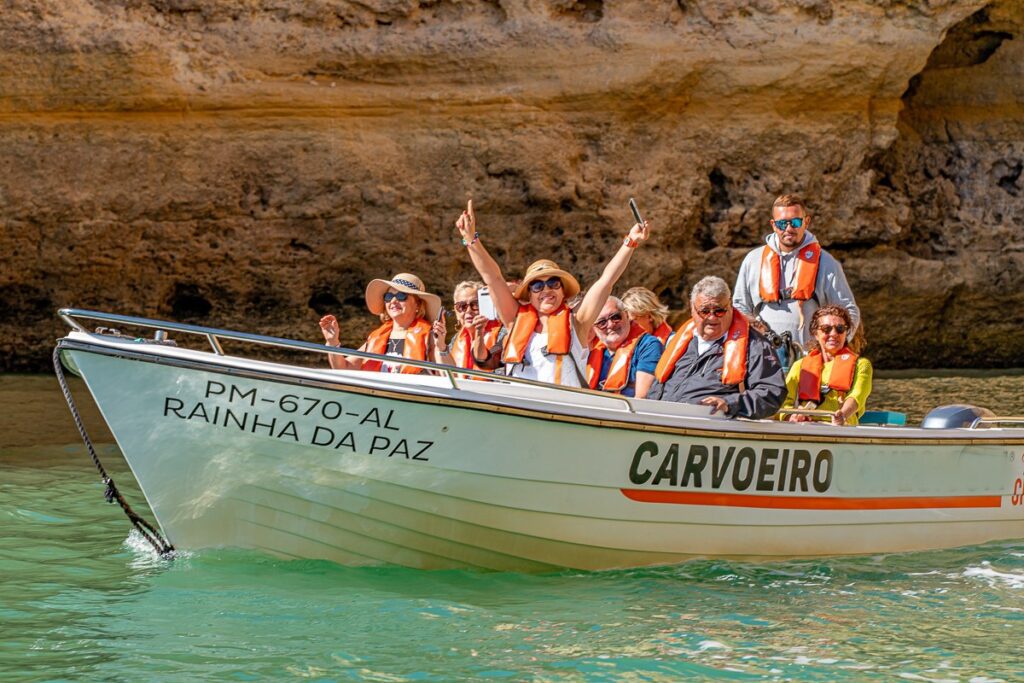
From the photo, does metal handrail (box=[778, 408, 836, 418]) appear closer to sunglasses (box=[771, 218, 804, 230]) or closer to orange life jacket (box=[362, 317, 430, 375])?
sunglasses (box=[771, 218, 804, 230])

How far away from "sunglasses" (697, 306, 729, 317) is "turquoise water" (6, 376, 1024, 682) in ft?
3.85

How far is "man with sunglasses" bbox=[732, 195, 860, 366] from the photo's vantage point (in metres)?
7.47

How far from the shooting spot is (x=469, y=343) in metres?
7.25

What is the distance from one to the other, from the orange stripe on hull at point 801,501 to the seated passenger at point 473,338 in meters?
1.22

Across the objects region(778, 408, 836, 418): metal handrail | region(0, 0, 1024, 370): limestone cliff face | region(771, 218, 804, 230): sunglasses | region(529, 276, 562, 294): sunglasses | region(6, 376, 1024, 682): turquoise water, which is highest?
region(0, 0, 1024, 370): limestone cliff face

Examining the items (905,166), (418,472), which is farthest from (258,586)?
(905,166)

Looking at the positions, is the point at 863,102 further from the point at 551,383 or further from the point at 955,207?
the point at 551,383

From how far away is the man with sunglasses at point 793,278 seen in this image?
7.47m

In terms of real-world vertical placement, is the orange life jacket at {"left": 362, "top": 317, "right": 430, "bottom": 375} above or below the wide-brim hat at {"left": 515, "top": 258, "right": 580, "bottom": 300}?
below

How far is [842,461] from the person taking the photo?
21.4 feet

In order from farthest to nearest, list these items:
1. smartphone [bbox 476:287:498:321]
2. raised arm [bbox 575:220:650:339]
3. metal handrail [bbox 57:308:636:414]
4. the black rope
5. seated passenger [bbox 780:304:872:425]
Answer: smartphone [bbox 476:287:498:321], seated passenger [bbox 780:304:872:425], raised arm [bbox 575:220:650:339], the black rope, metal handrail [bbox 57:308:636:414]

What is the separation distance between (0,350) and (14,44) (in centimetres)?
295

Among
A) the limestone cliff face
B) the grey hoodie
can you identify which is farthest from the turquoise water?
the limestone cliff face

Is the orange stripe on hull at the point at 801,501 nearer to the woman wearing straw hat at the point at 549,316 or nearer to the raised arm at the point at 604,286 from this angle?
the woman wearing straw hat at the point at 549,316
